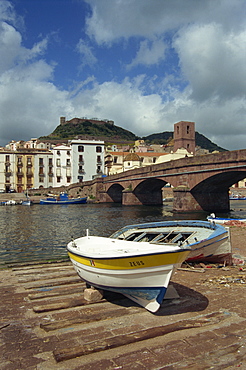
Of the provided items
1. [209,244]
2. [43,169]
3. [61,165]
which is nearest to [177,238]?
[209,244]

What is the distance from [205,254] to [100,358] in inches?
305

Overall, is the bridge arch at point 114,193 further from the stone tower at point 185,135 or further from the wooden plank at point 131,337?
the wooden plank at point 131,337

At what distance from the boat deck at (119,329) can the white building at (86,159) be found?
86.6 metres

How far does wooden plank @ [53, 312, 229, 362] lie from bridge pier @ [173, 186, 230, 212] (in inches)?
1549

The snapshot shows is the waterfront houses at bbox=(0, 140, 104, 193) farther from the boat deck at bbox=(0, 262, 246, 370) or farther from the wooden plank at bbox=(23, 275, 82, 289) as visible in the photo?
the boat deck at bbox=(0, 262, 246, 370)

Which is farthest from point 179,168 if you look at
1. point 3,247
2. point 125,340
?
point 125,340

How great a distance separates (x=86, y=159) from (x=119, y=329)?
91139mm

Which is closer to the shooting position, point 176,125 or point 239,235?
point 239,235

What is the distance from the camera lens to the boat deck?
211 inches

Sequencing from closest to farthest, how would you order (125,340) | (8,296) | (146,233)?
(125,340) → (8,296) → (146,233)

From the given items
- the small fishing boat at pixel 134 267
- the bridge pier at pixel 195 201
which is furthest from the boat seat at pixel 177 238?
the bridge pier at pixel 195 201

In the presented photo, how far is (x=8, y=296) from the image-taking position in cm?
884

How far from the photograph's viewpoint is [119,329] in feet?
21.4

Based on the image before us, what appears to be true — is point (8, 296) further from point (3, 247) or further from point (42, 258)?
point (3, 247)
